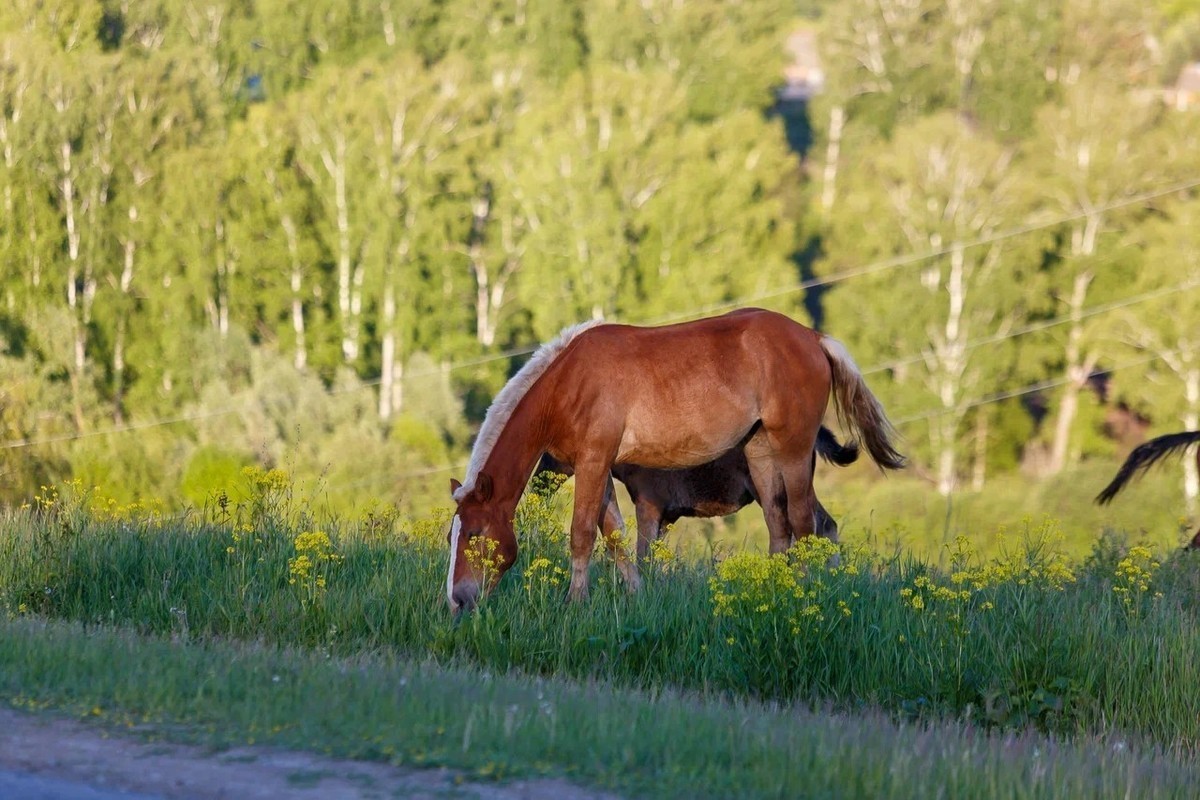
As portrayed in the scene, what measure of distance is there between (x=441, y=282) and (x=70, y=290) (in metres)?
11.6

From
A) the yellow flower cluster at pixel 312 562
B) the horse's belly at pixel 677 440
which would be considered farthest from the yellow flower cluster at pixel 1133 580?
the yellow flower cluster at pixel 312 562

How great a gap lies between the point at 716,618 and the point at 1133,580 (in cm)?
254

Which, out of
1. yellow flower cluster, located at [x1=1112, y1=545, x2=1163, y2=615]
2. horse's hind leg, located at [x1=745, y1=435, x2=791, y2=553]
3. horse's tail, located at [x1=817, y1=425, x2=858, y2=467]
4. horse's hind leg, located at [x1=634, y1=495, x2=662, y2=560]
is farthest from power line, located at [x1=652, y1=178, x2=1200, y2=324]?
horse's hind leg, located at [x1=745, y1=435, x2=791, y2=553]

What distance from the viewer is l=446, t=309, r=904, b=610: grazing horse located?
8.83m

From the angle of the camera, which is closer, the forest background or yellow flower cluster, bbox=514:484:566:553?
yellow flower cluster, bbox=514:484:566:553

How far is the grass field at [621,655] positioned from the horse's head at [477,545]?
142 millimetres

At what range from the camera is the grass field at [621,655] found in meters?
5.92

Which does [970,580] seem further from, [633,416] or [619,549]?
[633,416]

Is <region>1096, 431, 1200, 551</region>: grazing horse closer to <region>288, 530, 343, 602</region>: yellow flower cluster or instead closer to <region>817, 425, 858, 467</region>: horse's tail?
<region>817, 425, 858, 467</region>: horse's tail

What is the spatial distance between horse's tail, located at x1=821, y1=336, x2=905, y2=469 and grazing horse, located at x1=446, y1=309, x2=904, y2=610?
0.15ft

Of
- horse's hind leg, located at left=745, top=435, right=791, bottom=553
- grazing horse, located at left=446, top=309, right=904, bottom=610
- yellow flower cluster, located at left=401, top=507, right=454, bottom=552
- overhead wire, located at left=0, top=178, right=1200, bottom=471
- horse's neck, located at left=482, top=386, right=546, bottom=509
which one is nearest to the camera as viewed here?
grazing horse, located at left=446, top=309, right=904, bottom=610

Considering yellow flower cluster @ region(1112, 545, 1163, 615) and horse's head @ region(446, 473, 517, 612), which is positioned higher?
horse's head @ region(446, 473, 517, 612)

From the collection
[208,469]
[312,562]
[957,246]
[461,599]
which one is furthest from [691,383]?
[957,246]

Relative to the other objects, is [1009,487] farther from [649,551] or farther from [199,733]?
[199,733]
